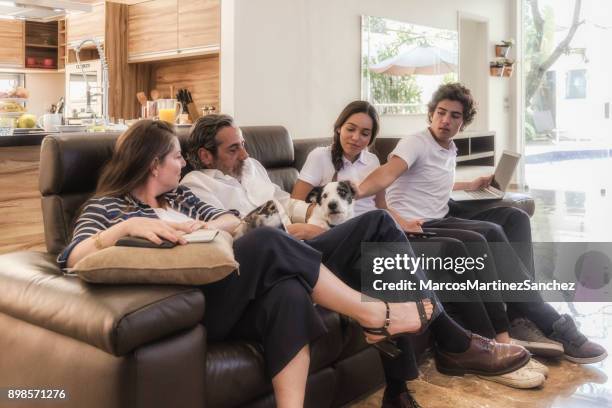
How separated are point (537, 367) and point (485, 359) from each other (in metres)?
0.21

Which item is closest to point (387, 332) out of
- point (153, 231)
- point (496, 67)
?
point (153, 231)

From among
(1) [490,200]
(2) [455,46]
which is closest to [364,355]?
(1) [490,200]

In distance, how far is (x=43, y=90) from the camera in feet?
24.4

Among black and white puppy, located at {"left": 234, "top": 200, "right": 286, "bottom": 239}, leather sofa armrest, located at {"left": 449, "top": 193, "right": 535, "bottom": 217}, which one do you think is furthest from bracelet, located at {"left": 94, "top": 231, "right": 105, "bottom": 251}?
leather sofa armrest, located at {"left": 449, "top": 193, "right": 535, "bottom": 217}

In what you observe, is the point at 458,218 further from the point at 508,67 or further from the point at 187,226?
the point at 508,67

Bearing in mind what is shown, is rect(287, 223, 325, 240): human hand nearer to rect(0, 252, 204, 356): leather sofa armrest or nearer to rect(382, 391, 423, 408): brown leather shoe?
rect(382, 391, 423, 408): brown leather shoe

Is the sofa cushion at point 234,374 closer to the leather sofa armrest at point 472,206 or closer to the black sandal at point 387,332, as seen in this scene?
the black sandal at point 387,332

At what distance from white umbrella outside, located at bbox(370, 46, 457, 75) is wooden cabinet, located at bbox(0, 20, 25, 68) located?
4.17m

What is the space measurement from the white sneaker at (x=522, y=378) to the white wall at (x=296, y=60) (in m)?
3.09

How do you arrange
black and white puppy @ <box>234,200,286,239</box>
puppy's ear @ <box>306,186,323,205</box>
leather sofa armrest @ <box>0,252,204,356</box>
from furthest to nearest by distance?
1. puppy's ear @ <box>306,186,323,205</box>
2. black and white puppy @ <box>234,200,286,239</box>
3. leather sofa armrest @ <box>0,252,204,356</box>

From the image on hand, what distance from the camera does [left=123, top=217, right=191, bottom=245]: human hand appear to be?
1.56m

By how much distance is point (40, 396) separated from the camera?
153 centimetres

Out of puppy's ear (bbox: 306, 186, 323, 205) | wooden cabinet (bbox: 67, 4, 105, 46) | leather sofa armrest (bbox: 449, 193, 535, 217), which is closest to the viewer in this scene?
puppy's ear (bbox: 306, 186, 323, 205)

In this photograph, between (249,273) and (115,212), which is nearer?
(249,273)
